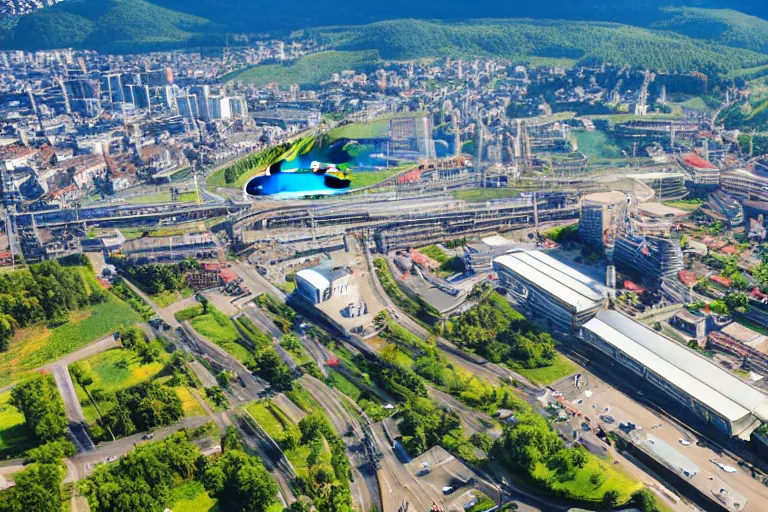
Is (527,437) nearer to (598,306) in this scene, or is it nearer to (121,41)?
(598,306)

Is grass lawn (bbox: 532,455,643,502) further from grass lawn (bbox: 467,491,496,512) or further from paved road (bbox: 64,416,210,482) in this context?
paved road (bbox: 64,416,210,482)

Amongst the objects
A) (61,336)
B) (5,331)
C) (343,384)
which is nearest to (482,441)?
(343,384)

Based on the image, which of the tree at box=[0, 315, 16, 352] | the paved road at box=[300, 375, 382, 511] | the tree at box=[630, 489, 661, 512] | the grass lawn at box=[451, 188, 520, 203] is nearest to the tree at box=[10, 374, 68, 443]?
the tree at box=[0, 315, 16, 352]

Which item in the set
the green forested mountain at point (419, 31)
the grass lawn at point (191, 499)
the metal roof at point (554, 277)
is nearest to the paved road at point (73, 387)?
the grass lawn at point (191, 499)

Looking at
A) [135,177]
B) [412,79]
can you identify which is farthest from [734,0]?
[135,177]

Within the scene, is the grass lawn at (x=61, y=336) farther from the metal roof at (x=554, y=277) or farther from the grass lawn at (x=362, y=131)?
the grass lawn at (x=362, y=131)

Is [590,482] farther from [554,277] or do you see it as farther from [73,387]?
[73,387]
